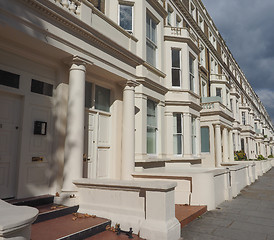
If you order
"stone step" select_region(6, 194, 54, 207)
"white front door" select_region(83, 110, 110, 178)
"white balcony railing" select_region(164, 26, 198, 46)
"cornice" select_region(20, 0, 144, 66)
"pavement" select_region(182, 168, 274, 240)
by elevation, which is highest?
"white balcony railing" select_region(164, 26, 198, 46)

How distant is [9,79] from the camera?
5215mm

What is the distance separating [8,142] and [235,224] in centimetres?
544

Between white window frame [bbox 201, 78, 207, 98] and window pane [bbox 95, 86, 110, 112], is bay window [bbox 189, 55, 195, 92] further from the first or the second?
window pane [bbox 95, 86, 110, 112]

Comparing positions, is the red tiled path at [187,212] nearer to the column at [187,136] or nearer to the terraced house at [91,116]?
the terraced house at [91,116]

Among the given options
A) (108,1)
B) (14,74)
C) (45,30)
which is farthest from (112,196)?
(108,1)

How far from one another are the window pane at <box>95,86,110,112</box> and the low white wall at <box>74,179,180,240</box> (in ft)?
9.69

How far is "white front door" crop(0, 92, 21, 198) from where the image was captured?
4945mm

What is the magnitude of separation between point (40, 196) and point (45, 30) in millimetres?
3739

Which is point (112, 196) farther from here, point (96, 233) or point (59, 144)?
point (59, 144)

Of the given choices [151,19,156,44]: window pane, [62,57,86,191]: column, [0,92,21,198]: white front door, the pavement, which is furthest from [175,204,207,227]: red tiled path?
[151,19,156,44]: window pane

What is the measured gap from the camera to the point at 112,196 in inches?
196

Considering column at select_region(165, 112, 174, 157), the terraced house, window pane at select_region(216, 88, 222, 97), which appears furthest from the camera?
window pane at select_region(216, 88, 222, 97)

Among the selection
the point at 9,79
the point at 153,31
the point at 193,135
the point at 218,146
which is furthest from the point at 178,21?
the point at 9,79

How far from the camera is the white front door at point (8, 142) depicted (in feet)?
16.2
